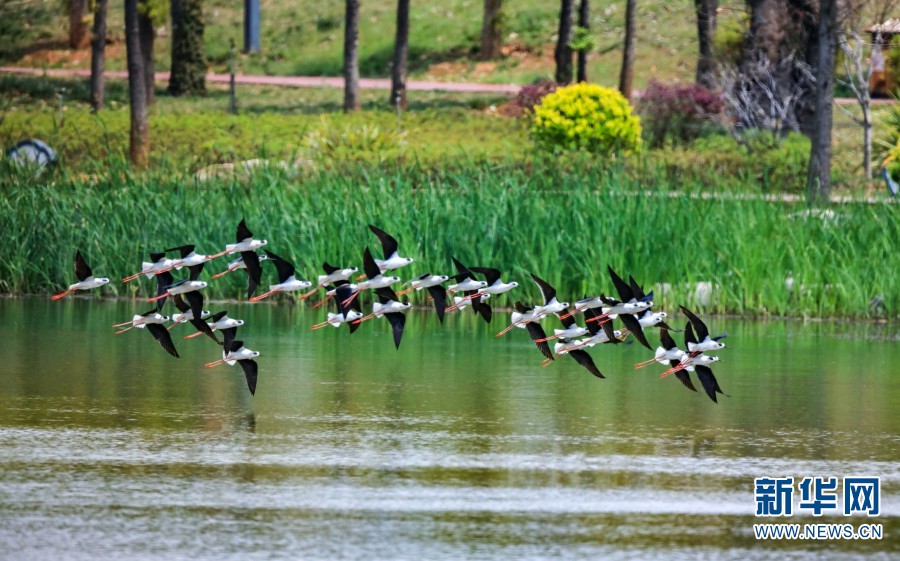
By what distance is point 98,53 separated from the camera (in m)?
41.2

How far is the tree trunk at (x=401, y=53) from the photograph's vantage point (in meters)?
40.3

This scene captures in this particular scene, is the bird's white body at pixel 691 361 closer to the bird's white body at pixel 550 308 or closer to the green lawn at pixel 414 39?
the bird's white body at pixel 550 308

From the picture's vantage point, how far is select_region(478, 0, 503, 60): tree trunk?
171ft

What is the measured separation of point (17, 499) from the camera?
26.1 ft

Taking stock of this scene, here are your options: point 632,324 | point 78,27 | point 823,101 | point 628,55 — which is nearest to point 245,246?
point 632,324

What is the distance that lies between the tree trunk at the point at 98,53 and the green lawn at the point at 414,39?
14.0m

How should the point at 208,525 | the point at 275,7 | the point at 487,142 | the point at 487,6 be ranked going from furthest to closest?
1. the point at 275,7
2. the point at 487,6
3. the point at 487,142
4. the point at 208,525

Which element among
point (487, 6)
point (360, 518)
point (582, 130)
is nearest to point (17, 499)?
→ point (360, 518)

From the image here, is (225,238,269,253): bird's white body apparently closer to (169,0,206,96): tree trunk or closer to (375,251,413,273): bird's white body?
(375,251,413,273): bird's white body

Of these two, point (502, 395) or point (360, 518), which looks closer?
point (360, 518)

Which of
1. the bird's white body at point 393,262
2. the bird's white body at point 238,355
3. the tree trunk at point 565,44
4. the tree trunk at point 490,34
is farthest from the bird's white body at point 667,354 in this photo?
the tree trunk at point 490,34

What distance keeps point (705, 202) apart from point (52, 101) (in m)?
30.4

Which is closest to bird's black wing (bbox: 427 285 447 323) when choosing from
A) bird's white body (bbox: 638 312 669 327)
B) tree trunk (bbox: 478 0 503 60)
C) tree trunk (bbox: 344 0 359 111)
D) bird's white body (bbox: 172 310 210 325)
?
bird's white body (bbox: 638 312 669 327)

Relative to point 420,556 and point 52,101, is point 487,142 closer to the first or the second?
point 52,101
